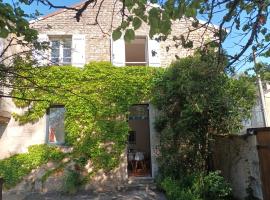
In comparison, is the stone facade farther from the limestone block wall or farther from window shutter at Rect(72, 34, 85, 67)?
window shutter at Rect(72, 34, 85, 67)

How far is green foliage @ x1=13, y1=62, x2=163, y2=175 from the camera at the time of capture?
11.1 meters

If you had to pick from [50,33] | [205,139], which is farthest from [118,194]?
[50,33]

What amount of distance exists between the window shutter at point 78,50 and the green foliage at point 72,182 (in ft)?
13.5

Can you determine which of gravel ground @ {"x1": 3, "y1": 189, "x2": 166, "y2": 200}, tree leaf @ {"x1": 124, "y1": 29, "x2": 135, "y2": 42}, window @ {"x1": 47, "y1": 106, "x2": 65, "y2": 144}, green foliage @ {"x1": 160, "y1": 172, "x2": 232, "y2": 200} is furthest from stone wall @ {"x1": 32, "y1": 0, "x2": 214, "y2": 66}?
tree leaf @ {"x1": 124, "y1": 29, "x2": 135, "y2": 42}

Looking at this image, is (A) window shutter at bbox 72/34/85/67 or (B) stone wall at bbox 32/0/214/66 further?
(B) stone wall at bbox 32/0/214/66

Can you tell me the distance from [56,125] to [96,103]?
1.73 meters

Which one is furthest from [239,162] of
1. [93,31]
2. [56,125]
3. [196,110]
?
[93,31]

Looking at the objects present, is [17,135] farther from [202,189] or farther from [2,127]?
[202,189]

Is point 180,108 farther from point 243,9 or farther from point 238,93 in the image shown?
point 243,9

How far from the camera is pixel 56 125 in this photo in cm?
1147

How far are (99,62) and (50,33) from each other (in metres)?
2.44

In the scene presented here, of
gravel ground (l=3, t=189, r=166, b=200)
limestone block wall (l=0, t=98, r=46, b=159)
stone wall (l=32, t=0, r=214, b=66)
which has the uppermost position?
stone wall (l=32, t=0, r=214, b=66)

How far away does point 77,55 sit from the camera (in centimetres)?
1202

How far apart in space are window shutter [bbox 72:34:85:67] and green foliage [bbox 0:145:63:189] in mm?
3392
